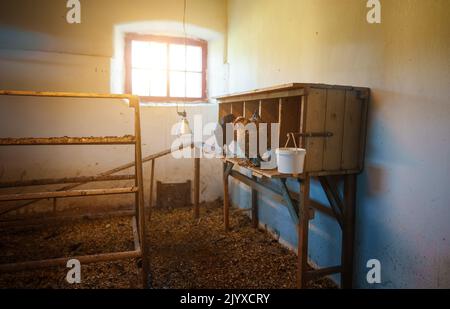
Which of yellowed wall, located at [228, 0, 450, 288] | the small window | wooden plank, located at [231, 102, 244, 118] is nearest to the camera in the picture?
yellowed wall, located at [228, 0, 450, 288]

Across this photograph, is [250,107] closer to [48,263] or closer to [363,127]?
[363,127]

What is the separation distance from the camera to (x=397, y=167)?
72.7 inches

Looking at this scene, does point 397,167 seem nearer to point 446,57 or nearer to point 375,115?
point 375,115

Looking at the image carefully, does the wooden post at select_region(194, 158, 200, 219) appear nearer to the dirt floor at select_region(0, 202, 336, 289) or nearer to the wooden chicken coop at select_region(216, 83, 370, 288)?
the dirt floor at select_region(0, 202, 336, 289)

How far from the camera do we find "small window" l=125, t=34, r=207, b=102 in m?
4.24

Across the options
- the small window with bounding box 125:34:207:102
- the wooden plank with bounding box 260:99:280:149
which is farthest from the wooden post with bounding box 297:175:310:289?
the small window with bounding box 125:34:207:102

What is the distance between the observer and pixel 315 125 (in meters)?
1.96

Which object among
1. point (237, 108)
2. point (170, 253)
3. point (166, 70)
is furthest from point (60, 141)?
point (166, 70)

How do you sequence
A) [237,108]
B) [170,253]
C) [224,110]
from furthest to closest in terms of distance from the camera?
[224,110] → [237,108] → [170,253]

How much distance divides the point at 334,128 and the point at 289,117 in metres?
0.51

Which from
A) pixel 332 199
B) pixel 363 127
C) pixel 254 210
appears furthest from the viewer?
pixel 254 210

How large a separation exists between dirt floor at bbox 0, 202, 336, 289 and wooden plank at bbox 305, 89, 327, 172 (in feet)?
3.50

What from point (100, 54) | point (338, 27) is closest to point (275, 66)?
point (338, 27)

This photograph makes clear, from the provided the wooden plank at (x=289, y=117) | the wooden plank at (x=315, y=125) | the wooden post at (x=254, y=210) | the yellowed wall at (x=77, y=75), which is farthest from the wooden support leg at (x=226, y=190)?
the wooden plank at (x=315, y=125)
